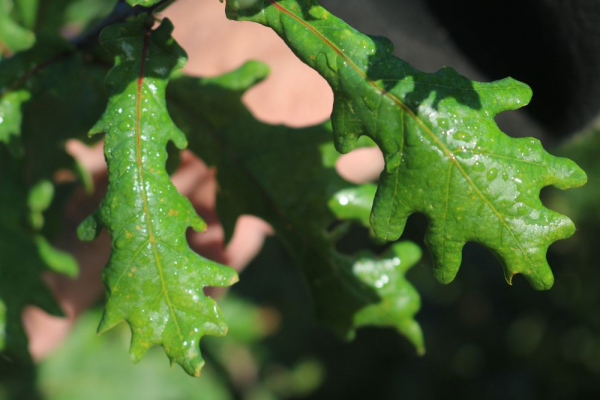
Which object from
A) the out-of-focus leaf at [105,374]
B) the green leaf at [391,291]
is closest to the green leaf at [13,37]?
the green leaf at [391,291]

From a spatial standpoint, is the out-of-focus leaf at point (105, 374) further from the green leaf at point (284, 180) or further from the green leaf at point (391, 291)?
the green leaf at point (391, 291)

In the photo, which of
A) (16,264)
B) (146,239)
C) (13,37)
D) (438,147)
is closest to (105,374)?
Answer: (16,264)

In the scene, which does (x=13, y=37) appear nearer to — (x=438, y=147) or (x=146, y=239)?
(x=146, y=239)

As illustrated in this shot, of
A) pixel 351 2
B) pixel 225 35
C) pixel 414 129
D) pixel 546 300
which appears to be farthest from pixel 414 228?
pixel 414 129

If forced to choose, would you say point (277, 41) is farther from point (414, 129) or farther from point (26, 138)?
point (414, 129)

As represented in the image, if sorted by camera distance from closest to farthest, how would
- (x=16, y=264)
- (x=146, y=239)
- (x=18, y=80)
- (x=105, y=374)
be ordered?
(x=146, y=239), (x=18, y=80), (x=16, y=264), (x=105, y=374)

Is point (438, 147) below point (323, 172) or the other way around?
the other way around
